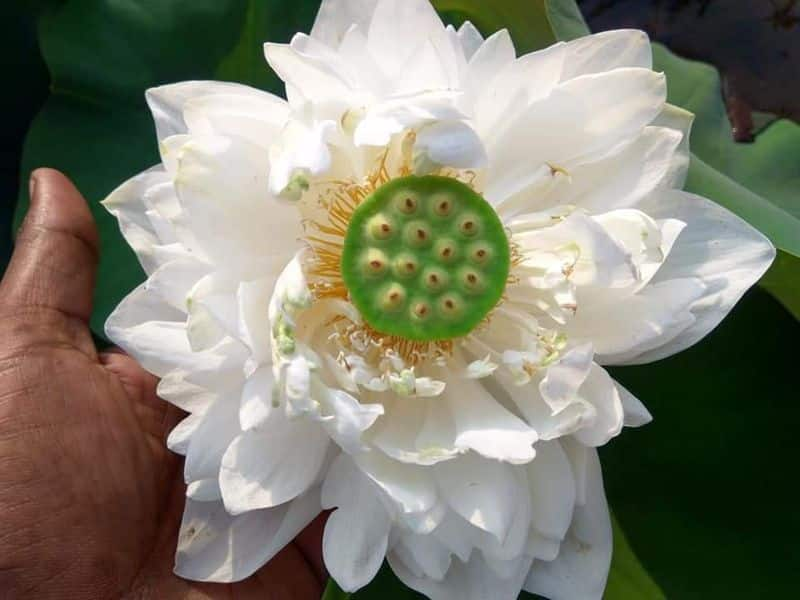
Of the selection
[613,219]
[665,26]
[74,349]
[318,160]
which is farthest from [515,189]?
[665,26]

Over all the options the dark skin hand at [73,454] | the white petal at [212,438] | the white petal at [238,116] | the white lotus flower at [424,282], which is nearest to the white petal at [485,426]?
the white lotus flower at [424,282]

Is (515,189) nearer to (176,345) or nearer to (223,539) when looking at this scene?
(176,345)

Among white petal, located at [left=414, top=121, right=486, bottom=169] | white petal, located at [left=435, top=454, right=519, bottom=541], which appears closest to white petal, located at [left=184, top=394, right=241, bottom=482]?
white petal, located at [left=435, top=454, right=519, bottom=541]

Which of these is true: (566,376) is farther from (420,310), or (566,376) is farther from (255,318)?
(255,318)

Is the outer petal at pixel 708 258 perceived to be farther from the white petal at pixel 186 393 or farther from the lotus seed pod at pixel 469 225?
the white petal at pixel 186 393

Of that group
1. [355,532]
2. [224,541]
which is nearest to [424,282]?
[355,532]
